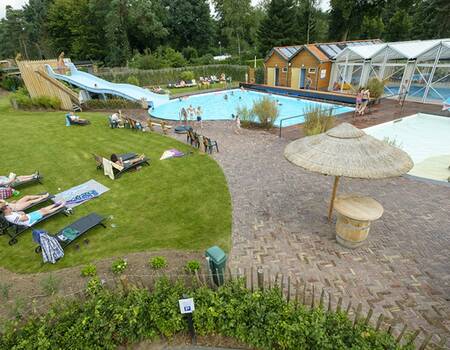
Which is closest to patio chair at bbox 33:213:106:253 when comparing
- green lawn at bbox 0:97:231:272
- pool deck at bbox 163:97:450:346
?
green lawn at bbox 0:97:231:272

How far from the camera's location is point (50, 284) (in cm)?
550

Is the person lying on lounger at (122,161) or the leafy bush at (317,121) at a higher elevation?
the leafy bush at (317,121)

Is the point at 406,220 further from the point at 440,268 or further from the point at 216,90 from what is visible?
the point at 216,90

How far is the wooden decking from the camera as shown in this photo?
1552 cm

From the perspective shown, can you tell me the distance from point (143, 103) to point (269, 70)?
16140 mm

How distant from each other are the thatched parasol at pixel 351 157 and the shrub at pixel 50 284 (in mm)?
6252

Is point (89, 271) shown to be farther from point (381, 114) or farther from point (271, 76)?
point (271, 76)

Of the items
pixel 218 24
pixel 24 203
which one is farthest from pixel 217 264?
pixel 218 24

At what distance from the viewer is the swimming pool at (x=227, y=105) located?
829 inches

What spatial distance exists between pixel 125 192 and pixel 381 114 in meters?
17.5

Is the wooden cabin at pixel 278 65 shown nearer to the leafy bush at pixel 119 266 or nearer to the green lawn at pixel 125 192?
the green lawn at pixel 125 192

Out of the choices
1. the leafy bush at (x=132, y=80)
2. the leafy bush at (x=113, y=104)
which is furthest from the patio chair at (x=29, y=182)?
the leafy bush at (x=132, y=80)

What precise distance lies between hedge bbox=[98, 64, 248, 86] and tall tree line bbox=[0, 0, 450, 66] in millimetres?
9065

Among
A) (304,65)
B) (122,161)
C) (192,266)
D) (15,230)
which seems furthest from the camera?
(304,65)
